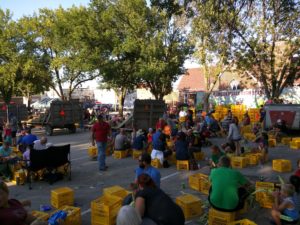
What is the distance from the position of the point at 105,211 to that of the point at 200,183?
3.15m

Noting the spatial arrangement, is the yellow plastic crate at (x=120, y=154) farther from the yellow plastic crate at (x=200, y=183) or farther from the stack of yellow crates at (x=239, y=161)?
the yellow plastic crate at (x=200, y=183)

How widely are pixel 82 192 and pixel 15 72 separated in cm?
3071

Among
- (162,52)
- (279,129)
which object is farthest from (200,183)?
(162,52)

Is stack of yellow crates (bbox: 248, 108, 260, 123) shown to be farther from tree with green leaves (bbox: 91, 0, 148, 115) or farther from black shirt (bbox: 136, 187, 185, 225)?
black shirt (bbox: 136, 187, 185, 225)

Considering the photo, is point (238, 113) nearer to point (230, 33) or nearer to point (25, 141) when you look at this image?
point (230, 33)

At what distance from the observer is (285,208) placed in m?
5.95

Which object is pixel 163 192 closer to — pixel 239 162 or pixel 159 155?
pixel 159 155

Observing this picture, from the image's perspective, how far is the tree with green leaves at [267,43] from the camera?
22.9 meters

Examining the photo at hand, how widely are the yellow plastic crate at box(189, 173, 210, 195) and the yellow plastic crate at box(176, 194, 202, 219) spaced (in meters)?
1.55

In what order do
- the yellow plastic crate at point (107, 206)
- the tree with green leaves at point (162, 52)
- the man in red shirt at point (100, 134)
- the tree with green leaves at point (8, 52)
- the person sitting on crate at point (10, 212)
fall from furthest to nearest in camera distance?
the tree with green leaves at point (8, 52) → the tree with green leaves at point (162, 52) → the man in red shirt at point (100, 134) → the yellow plastic crate at point (107, 206) → the person sitting on crate at point (10, 212)

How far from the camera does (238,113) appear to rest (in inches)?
1161

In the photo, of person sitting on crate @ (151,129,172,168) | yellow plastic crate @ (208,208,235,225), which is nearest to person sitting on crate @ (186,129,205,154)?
person sitting on crate @ (151,129,172,168)

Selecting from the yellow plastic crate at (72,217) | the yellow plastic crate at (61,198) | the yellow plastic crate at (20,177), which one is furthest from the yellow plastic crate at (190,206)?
the yellow plastic crate at (20,177)

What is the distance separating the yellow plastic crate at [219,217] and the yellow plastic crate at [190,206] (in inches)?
24.3
